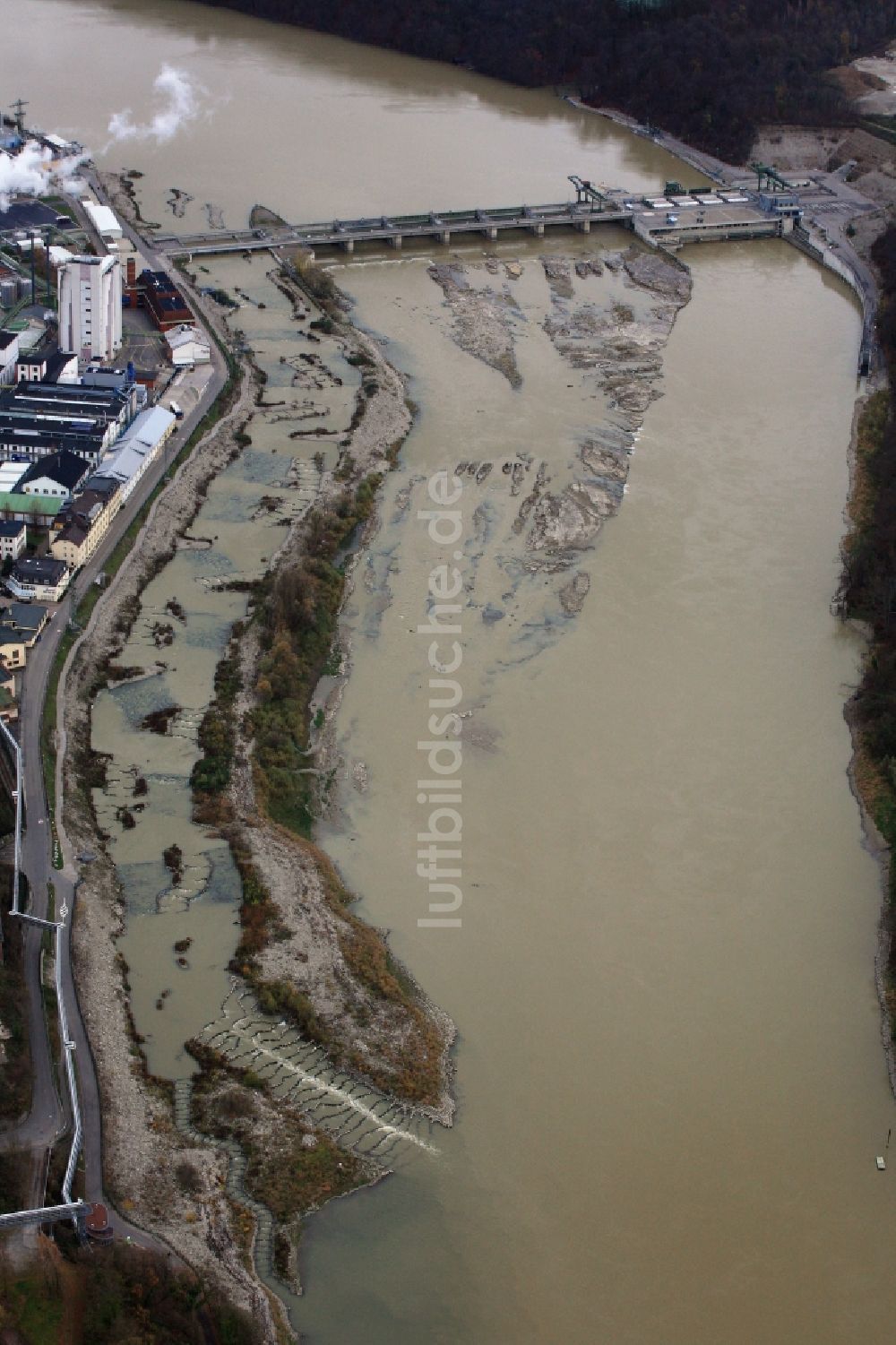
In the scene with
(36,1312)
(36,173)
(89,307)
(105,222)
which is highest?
(36,173)

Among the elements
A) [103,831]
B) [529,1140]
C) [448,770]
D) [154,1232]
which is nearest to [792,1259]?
[529,1140]

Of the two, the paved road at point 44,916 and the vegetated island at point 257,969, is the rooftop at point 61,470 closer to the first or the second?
the paved road at point 44,916

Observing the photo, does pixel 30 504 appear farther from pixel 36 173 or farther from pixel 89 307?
pixel 36 173

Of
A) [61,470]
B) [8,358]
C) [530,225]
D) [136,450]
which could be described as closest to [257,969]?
[61,470]

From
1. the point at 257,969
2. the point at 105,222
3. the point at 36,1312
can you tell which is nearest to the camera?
the point at 36,1312

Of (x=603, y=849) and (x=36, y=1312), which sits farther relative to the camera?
(x=603, y=849)

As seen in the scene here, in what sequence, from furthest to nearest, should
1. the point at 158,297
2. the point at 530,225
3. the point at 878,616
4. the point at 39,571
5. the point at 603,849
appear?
1. the point at 530,225
2. the point at 158,297
3. the point at 878,616
4. the point at 39,571
5. the point at 603,849

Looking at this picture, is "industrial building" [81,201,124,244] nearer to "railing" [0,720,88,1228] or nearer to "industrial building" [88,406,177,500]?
"industrial building" [88,406,177,500]
